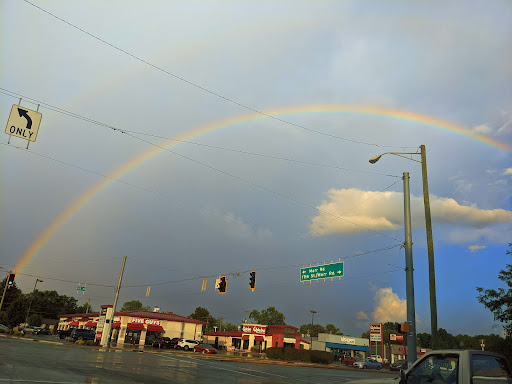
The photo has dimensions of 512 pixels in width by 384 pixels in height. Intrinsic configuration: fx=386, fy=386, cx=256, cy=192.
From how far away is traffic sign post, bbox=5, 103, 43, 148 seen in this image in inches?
510

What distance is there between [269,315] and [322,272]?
433 feet

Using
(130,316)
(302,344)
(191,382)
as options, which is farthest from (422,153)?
(302,344)

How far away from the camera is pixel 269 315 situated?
15362 cm

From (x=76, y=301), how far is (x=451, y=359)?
153066 mm

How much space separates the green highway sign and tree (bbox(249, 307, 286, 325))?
12875 cm

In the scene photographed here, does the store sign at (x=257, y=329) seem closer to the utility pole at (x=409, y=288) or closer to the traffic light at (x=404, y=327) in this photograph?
the traffic light at (x=404, y=327)

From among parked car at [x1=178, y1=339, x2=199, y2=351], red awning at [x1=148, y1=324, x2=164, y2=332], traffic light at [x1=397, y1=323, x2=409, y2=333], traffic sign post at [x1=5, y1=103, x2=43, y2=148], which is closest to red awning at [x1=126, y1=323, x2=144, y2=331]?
red awning at [x1=148, y1=324, x2=164, y2=332]

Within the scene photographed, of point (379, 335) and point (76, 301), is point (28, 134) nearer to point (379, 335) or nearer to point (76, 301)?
point (379, 335)

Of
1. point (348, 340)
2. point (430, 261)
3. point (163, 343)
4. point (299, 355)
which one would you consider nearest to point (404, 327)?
point (430, 261)

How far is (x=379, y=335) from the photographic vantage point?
71.8 metres

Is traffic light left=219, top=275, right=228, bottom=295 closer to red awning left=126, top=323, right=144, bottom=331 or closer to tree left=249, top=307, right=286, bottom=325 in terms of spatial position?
red awning left=126, top=323, right=144, bottom=331

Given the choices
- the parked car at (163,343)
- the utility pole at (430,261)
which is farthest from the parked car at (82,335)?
the utility pole at (430,261)

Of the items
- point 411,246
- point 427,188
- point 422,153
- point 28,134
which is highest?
point 422,153

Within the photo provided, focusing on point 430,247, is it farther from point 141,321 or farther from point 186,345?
point 141,321
